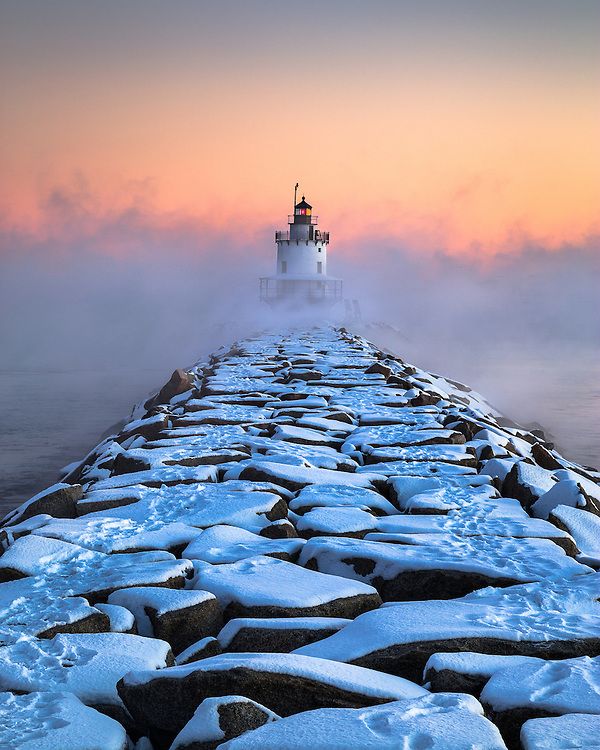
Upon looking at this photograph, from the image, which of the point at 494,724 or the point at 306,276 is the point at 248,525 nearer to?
the point at 494,724

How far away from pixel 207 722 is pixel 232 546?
4.64ft

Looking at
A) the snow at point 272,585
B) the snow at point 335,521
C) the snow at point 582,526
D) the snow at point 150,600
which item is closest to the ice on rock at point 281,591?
the snow at point 272,585

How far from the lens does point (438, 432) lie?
5629 mm

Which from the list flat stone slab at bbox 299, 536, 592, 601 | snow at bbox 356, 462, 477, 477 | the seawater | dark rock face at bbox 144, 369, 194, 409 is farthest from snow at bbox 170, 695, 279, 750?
dark rock face at bbox 144, 369, 194, 409

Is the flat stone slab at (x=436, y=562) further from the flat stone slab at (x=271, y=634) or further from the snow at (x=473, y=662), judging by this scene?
the snow at (x=473, y=662)

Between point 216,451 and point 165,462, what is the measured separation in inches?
14.8

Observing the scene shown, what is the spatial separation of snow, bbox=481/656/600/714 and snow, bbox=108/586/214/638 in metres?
0.98

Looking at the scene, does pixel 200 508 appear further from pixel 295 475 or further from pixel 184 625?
pixel 184 625

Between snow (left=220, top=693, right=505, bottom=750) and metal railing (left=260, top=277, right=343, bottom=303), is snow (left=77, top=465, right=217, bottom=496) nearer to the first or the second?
snow (left=220, top=693, right=505, bottom=750)

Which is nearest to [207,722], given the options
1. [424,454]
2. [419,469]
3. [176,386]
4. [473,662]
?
[473,662]

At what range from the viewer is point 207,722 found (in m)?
1.84

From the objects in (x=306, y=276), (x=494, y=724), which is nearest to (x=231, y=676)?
(x=494, y=724)

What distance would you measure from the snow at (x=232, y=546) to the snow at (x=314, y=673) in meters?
1.01

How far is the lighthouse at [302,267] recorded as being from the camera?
113ft
